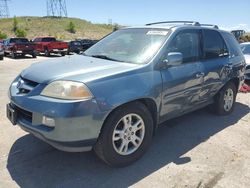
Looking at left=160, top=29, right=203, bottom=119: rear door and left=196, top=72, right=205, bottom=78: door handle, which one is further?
left=196, top=72, right=205, bottom=78: door handle

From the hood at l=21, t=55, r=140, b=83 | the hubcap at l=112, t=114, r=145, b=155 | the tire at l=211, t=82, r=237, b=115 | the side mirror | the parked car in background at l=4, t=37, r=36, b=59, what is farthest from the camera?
the parked car in background at l=4, t=37, r=36, b=59

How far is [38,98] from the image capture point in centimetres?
313

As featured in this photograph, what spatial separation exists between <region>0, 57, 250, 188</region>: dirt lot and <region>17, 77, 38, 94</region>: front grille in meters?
0.92

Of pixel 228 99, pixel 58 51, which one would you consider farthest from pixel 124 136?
pixel 58 51

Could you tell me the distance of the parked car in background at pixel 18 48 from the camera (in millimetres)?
20891

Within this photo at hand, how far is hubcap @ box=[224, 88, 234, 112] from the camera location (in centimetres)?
568

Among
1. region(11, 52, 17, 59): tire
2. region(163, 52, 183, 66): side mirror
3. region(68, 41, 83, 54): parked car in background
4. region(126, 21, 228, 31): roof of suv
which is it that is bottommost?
region(11, 52, 17, 59): tire

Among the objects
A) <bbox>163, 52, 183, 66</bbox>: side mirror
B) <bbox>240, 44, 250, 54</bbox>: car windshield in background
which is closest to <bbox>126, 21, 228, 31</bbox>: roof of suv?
<bbox>163, 52, 183, 66</bbox>: side mirror

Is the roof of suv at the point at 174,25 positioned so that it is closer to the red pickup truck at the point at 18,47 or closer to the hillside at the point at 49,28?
the red pickup truck at the point at 18,47

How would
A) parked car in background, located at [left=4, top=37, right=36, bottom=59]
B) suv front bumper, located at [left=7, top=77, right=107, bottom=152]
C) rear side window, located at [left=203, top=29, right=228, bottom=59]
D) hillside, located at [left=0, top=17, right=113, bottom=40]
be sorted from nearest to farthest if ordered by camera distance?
suv front bumper, located at [left=7, top=77, right=107, bottom=152], rear side window, located at [left=203, top=29, right=228, bottom=59], parked car in background, located at [left=4, top=37, right=36, bottom=59], hillside, located at [left=0, top=17, right=113, bottom=40]

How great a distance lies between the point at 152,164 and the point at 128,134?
1.68 ft

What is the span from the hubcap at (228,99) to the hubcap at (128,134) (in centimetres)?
268

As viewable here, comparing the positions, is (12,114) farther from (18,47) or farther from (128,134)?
(18,47)

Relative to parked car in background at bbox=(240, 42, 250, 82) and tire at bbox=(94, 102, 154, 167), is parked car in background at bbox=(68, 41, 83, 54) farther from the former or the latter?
tire at bbox=(94, 102, 154, 167)
